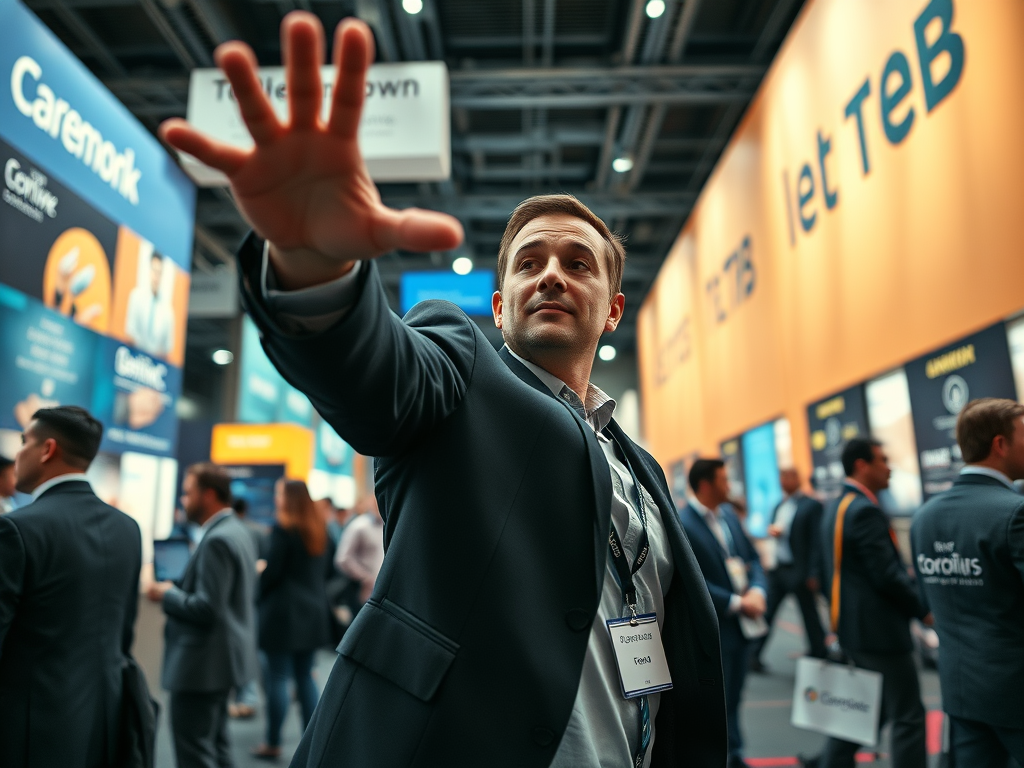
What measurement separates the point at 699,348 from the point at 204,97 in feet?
26.7

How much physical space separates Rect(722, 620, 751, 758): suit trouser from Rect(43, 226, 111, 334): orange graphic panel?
422cm

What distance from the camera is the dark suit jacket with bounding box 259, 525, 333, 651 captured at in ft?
13.5

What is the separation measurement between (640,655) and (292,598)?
3.52 m

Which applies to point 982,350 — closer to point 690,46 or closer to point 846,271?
point 846,271

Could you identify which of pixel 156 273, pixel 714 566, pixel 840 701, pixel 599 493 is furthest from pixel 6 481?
pixel 840 701

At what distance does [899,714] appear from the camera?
10.3 feet

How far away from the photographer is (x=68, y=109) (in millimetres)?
4578

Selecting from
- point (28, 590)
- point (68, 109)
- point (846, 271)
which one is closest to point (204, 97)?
point (68, 109)

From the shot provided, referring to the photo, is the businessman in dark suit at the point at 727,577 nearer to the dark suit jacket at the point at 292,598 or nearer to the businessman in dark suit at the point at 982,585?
the businessman in dark suit at the point at 982,585

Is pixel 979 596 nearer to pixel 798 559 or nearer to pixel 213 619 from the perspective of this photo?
pixel 213 619

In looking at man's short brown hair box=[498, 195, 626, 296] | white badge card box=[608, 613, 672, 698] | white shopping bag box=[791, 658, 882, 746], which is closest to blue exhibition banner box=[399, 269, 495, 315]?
white shopping bag box=[791, 658, 882, 746]

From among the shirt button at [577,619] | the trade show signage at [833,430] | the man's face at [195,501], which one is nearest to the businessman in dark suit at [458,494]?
the shirt button at [577,619]

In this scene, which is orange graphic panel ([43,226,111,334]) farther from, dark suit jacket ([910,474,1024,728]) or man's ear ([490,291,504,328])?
dark suit jacket ([910,474,1024,728])

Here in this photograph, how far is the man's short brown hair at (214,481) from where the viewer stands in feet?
12.0
